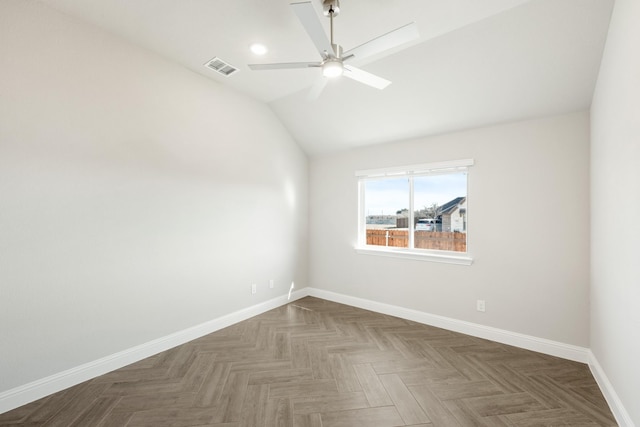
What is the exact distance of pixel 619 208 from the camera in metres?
1.81

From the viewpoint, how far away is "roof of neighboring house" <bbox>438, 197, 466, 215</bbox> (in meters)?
3.41

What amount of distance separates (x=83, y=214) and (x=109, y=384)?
1.40m

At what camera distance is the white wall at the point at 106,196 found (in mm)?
1990

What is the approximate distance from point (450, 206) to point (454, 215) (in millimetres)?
123

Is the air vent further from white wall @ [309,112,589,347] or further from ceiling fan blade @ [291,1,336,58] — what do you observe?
white wall @ [309,112,589,347]

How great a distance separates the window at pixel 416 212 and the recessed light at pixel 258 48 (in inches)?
83.5

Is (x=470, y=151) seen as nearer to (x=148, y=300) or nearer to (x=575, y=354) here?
(x=575, y=354)

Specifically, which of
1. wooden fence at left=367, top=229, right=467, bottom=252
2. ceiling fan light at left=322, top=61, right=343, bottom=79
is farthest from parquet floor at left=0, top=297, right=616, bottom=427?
ceiling fan light at left=322, top=61, right=343, bottom=79

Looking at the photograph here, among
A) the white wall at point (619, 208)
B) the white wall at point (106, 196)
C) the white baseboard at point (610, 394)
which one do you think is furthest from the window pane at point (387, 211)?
the white baseboard at point (610, 394)

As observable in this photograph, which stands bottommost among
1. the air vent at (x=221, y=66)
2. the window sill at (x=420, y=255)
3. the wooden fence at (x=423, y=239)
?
the window sill at (x=420, y=255)

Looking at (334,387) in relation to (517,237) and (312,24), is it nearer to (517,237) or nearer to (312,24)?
(517,237)

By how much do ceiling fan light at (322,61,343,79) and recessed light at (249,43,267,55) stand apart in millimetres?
881

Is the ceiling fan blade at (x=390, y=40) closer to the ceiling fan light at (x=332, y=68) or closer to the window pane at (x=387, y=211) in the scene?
the ceiling fan light at (x=332, y=68)

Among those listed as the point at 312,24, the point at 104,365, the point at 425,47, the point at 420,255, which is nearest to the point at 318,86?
the point at 312,24
